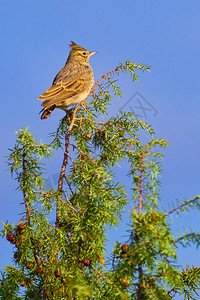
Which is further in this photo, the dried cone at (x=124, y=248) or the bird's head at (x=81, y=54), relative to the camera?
the bird's head at (x=81, y=54)

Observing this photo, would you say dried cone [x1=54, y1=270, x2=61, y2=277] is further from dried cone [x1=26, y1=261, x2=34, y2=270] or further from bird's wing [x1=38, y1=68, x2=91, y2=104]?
bird's wing [x1=38, y1=68, x2=91, y2=104]

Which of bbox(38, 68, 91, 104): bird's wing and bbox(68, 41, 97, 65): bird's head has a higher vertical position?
bbox(68, 41, 97, 65): bird's head

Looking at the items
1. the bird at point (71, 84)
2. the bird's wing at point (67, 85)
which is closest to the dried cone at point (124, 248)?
the bird at point (71, 84)

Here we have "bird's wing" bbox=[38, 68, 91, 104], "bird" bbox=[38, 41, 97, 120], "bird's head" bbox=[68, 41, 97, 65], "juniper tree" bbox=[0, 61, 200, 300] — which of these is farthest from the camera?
"bird's head" bbox=[68, 41, 97, 65]

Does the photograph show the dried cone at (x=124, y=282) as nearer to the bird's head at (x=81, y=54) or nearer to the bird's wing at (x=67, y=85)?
the bird's wing at (x=67, y=85)

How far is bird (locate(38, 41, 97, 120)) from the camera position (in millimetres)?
7148

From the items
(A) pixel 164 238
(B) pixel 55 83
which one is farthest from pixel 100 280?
(B) pixel 55 83

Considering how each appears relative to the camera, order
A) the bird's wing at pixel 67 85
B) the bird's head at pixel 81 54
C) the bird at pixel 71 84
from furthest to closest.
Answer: the bird's head at pixel 81 54, the bird's wing at pixel 67 85, the bird at pixel 71 84

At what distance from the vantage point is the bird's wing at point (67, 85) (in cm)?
738

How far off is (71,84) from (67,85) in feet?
0.36

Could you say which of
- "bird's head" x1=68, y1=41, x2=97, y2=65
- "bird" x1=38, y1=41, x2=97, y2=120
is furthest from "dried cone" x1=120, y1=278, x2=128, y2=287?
"bird's head" x1=68, y1=41, x2=97, y2=65

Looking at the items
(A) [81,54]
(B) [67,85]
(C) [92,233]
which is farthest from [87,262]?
(A) [81,54]

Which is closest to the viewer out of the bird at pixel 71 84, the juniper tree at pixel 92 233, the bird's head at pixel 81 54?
the juniper tree at pixel 92 233

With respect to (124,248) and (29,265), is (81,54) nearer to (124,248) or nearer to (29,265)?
(29,265)
